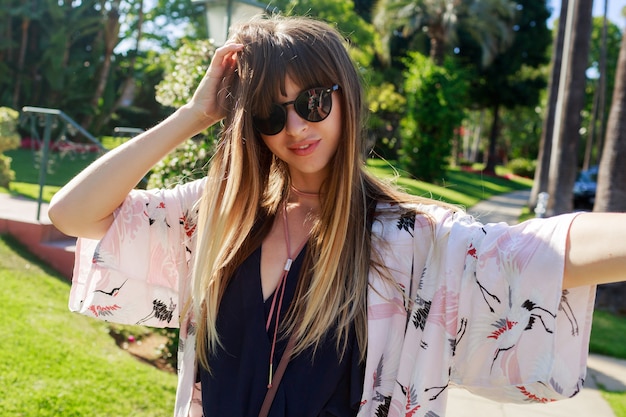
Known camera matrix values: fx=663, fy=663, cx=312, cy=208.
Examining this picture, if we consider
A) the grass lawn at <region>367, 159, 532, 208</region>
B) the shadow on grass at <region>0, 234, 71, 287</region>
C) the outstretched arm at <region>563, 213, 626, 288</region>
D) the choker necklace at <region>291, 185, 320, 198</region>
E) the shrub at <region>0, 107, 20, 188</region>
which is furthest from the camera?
the shrub at <region>0, 107, 20, 188</region>

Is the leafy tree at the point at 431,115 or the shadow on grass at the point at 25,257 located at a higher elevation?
the leafy tree at the point at 431,115

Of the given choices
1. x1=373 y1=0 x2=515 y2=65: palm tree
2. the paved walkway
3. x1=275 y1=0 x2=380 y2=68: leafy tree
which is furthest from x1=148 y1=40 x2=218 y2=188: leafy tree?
x1=373 y1=0 x2=515 y2=65: palm tree

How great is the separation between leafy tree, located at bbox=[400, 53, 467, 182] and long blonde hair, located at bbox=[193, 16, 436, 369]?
1873 centimetres

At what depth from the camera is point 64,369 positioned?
4426mm

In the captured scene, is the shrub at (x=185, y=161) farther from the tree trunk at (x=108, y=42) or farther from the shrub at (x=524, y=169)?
the shrub at (x=524, y=169)

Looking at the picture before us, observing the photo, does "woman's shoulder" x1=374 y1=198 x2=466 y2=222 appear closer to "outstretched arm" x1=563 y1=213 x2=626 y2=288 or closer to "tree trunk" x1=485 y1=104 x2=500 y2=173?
"outstretched arm" x1=563 y1=213 x2=626 y2=288

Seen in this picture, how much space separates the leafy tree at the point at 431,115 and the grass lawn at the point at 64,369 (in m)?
15.8

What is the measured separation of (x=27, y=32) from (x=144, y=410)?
915 inches

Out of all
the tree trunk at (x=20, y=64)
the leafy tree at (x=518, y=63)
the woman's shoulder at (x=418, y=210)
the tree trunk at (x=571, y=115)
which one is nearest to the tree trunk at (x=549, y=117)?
the tree trunk at (x=571, y=115)

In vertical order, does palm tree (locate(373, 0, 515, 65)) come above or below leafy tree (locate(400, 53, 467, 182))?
above

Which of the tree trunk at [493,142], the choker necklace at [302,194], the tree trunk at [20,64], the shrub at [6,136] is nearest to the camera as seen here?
the choker necklace at [302,194]

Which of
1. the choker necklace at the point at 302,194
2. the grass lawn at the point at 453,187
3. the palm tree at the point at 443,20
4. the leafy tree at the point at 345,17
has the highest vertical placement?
the palm tree at the point at 443,20

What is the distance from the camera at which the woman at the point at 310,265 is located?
158 centimetres

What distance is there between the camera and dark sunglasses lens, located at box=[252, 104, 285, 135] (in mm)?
1818
